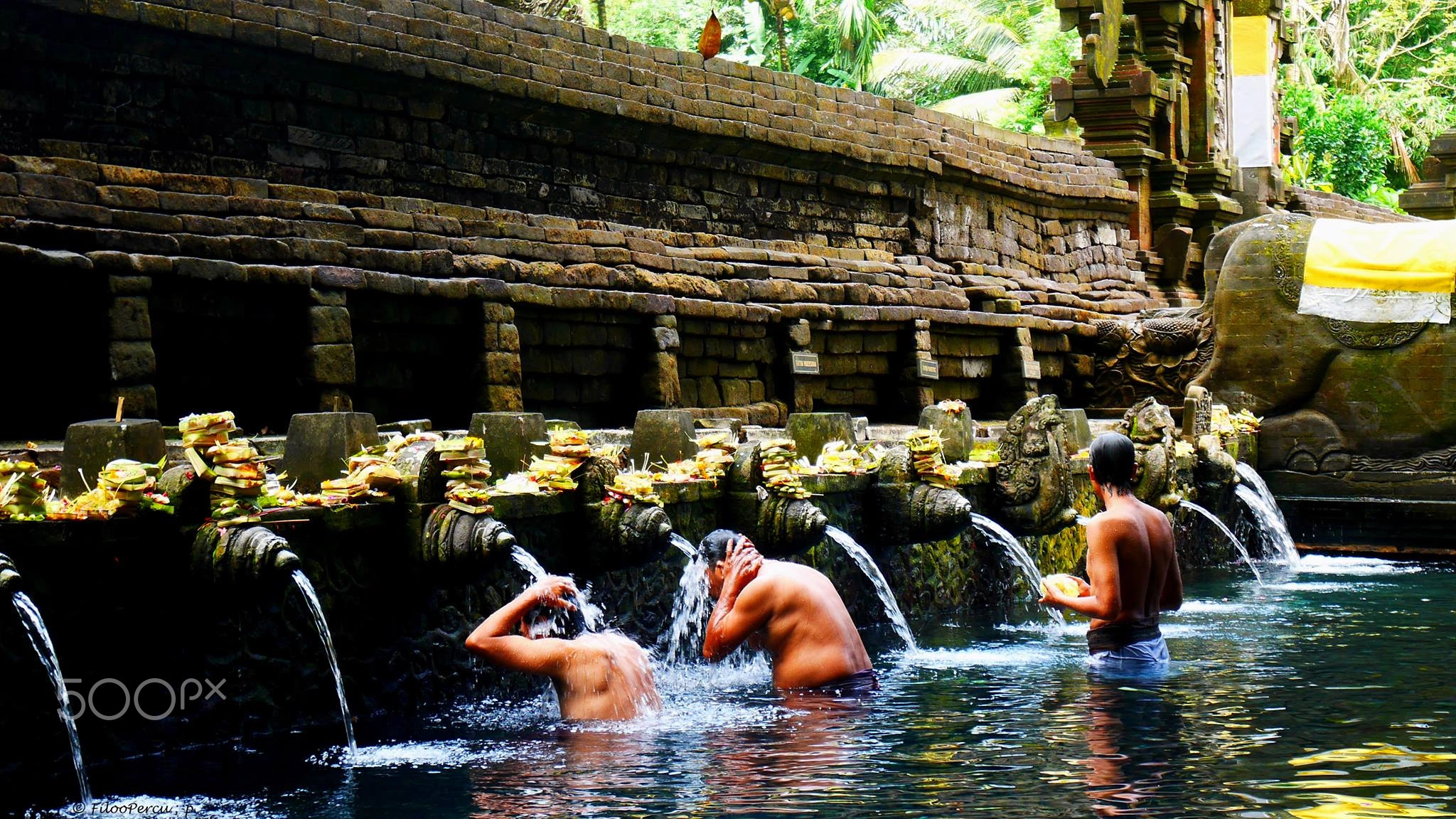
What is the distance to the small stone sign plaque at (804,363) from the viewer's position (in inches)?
503

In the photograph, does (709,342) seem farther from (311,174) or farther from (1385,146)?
(1385,146)

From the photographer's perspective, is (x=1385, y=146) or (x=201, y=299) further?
(x=1385, y=146)

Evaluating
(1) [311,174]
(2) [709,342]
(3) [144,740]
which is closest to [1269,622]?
(2) [709,342]

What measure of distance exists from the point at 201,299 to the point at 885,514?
4062 millimetres

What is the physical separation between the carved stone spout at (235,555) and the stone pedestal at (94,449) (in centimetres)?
41

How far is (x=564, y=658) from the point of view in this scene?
5660mm

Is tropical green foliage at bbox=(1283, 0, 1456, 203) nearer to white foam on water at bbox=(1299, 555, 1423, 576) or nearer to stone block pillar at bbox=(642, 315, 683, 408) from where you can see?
white foam on water at bbox=(1299, 555, 1423, 576)

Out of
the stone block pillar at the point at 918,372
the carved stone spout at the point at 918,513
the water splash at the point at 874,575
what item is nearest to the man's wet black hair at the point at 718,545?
the water splash at the point at 874,575

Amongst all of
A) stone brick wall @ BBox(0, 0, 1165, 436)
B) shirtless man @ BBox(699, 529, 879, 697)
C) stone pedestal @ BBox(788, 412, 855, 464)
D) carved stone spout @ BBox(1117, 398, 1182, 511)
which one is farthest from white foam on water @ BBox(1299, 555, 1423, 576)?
shirtless man @ BBox(699, 529, 879, 697)

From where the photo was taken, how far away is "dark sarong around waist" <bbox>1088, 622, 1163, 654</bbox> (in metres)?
6.17

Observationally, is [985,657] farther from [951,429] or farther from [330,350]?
[330,350]

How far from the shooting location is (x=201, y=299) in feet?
29.1

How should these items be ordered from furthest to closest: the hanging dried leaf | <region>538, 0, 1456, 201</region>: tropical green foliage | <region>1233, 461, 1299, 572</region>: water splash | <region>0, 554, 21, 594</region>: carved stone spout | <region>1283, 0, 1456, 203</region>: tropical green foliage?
1. <region>538, 0, 1456, 201</region>: tropical green foliage
2. <region>1283, 0, 1456, 203</region>: tropical green foliage
3. the hanging dried leaf
4. <region>1233, 461, 1299, 572</region>: water splash
5. <region>0, 554, 21, 594</region>: carved stone spout

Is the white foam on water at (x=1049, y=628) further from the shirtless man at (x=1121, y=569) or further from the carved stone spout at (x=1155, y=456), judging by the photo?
the carved stone spout at (x=1155, y=456)
